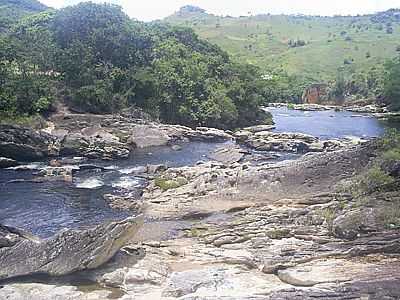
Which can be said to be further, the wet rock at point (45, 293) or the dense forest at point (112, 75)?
the dense forest at point (112, 75)

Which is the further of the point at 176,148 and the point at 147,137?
the point at 147,137

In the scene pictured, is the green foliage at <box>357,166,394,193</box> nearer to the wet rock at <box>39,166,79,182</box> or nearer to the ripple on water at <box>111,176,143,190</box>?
the ripple on water at <box>111,176,143,190</box>

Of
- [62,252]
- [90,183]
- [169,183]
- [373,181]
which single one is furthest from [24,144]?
[373,181]

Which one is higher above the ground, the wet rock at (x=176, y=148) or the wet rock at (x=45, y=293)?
the wet rock at (x=45, y=293)

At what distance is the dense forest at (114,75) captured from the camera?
63.7 m

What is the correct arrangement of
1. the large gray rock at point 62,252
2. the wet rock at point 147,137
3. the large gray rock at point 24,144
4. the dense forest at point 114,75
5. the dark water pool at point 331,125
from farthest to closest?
the dark water pool at point 331,125 → the dense forest at point 114,75 → the wet rock at point 147,137 → the large gray rock at point 24,144 → the large gray rock at point 62,252

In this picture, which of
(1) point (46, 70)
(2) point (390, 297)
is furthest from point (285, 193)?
(1) point (46, 70)

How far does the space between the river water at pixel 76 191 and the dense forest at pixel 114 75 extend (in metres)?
14.1

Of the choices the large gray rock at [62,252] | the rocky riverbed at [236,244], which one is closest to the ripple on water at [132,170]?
the rocky riverbed at [236,244]

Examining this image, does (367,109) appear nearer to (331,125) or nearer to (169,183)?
(331,125)

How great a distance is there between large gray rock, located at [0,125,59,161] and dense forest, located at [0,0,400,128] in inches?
293

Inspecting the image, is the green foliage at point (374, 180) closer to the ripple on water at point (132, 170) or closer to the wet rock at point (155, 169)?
the wet rock at point (155, 169)

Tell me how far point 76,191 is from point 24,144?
13042mm

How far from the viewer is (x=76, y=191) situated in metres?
38.5
